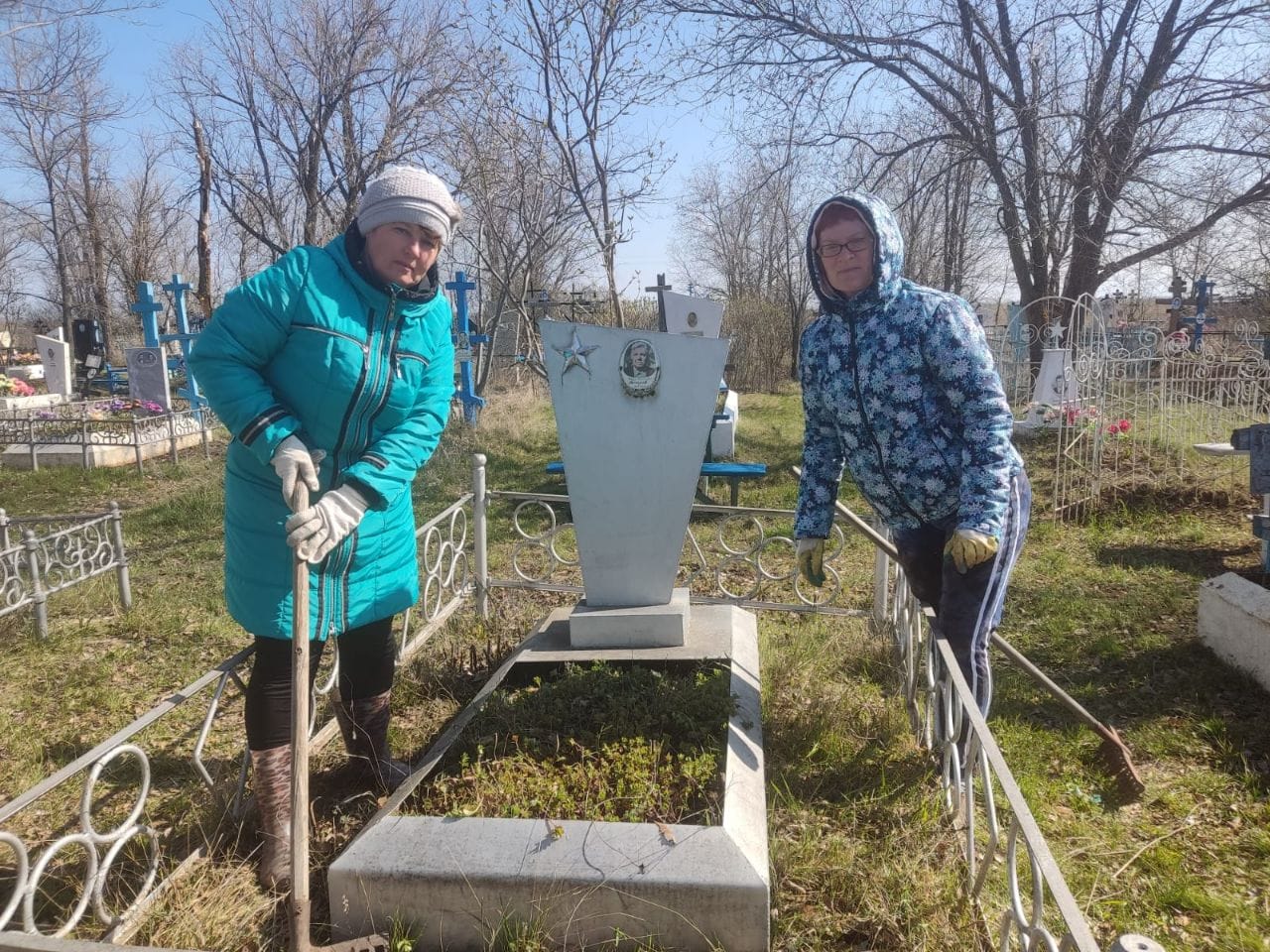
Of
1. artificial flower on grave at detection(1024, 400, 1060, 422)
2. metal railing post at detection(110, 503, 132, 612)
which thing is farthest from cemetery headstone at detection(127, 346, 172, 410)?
artificial flower on grave at detection(1024, 400, 1060, 422)

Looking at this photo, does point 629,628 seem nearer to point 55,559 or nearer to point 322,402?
point 322,402

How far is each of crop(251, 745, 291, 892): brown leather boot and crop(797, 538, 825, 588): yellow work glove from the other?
1592 millimetres

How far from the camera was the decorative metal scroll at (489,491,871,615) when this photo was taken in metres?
4.25

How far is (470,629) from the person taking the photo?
13.3 ft

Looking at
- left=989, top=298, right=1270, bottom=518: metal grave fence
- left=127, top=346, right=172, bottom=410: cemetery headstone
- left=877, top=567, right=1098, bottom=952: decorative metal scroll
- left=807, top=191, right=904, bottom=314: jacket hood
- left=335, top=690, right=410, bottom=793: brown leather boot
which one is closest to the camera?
left=877, top=567, right=1098, bottom=952: decorative metal scroll

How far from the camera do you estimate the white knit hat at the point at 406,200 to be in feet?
6.67

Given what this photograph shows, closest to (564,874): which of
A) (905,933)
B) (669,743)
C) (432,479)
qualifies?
(669,743)

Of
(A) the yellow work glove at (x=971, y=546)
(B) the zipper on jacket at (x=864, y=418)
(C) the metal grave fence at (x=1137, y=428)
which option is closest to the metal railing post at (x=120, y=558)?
(B) the zipper on jacket at (x=864, y=418)

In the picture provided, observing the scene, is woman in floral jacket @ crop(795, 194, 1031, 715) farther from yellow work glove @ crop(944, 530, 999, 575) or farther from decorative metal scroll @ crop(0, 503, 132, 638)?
decorative metal scroll @ crop(0, 503, 132, 638)

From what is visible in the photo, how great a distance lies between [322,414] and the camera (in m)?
2.07

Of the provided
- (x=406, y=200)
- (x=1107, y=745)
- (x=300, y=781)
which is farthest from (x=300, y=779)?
(x=1107, y=745)

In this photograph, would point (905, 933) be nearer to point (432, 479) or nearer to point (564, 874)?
point (564, 874)

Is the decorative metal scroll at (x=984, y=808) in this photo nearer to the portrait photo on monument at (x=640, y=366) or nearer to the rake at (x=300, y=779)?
the portrait photo on monument at (x=640, y=366)

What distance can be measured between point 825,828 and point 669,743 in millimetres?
502
